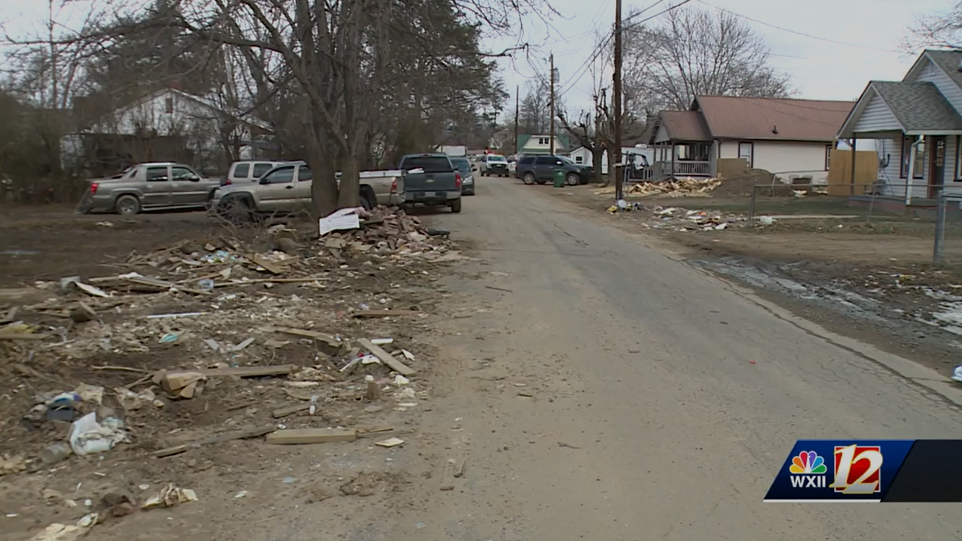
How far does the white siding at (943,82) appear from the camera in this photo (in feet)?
87.8

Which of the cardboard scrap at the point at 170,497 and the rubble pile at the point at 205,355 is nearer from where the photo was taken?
the cardboard scrap at the point at 170,497

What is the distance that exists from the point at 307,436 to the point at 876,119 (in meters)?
29.8

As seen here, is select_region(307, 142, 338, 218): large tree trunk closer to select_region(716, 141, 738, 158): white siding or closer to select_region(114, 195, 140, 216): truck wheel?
select_region(114, 195, 140, 216): truck wheel

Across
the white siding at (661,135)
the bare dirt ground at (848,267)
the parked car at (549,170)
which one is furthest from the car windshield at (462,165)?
the white siding at (661,135)

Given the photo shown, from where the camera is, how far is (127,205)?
84.0 ft

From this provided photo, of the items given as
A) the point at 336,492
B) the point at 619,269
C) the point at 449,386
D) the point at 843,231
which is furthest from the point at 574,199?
the point at 336,492

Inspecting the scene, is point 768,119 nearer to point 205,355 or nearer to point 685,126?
point 685,126

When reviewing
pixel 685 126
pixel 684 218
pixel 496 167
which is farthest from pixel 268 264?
pixel 496 167

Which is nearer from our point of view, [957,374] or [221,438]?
[221,438]

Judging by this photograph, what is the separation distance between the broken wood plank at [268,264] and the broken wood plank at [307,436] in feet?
22.6

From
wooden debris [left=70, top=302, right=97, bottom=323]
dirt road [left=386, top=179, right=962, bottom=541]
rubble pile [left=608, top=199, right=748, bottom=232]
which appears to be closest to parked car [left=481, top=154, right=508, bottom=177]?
rubble pile [left=608, top=199, right=748, bottom=232]

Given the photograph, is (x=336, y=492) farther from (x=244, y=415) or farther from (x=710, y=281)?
(x=710, y=281)

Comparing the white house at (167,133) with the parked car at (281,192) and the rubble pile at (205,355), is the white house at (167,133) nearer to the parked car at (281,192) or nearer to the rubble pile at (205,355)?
the parked car at (281,192)

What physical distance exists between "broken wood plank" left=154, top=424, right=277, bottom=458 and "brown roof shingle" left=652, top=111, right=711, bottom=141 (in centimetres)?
4342
